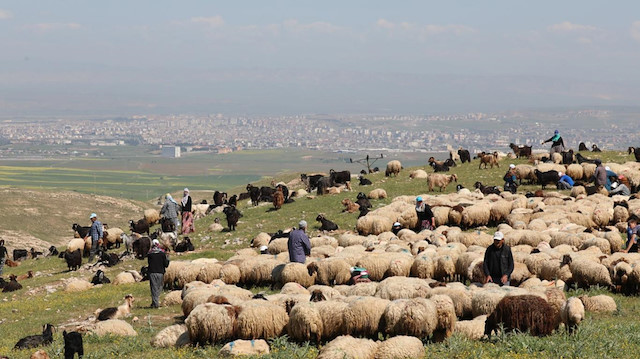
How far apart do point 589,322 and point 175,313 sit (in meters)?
10.4

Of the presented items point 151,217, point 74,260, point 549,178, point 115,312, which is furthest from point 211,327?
point 151,217

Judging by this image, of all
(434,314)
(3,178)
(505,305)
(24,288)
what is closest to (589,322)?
(505,305)

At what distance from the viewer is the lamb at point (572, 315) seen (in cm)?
1219

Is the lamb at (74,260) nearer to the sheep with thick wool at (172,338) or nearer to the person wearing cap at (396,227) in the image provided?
the person wearing cap at (396,227)

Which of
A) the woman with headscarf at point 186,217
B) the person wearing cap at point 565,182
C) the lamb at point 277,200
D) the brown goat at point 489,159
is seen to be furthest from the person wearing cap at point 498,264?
the brown goat at point 489,159

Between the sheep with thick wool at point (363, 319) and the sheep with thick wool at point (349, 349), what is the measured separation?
1.23 metres

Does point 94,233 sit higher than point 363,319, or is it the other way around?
point 363,319

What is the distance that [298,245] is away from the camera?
63.4 ft

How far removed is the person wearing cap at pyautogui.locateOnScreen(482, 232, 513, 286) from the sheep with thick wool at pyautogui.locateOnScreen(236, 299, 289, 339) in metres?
5.37

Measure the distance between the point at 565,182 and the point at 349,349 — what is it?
25.9m

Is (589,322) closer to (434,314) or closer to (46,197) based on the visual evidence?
(434,314)

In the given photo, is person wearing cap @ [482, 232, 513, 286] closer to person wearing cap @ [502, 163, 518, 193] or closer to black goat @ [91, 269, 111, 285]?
black goat @ [91, 269, 111, 285]

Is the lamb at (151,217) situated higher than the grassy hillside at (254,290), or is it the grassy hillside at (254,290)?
the grassy hillside at (254,290)

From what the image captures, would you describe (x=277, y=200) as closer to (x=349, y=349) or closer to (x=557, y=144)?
(x=557, y=144)
